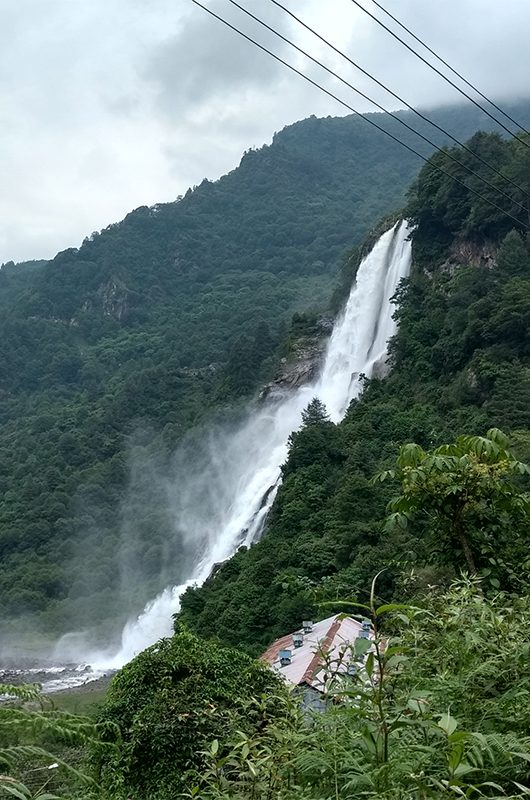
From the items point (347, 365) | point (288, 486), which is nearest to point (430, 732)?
point (288, 486)

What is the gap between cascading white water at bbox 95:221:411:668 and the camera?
31.3 m

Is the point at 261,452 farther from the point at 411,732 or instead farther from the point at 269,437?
the point at 411,732

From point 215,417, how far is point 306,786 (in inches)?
1726

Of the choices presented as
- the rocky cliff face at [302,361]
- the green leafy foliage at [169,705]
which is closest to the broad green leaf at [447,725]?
the green leafy foliage at [169,705]

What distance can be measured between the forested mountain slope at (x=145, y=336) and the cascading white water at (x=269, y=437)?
4955 mm

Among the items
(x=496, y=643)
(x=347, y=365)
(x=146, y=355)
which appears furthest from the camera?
(x=146, y=355)

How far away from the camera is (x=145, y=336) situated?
7938cm

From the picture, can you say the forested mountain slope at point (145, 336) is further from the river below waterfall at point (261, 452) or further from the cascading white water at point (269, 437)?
the river below waterfall at point (261, 452)

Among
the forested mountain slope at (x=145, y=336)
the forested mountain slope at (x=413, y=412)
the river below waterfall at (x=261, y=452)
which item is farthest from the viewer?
the forested mountain slope at (x=145, y=336)

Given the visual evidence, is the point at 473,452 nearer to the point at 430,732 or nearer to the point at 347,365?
the point at 430,732

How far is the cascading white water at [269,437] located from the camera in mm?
31281

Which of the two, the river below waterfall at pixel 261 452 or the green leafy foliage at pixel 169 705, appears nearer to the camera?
the green leafy foliage at pixel 169 705

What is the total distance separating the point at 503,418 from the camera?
20.4 meters

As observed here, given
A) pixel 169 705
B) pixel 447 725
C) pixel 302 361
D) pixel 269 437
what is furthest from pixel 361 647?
pixel 302 361
